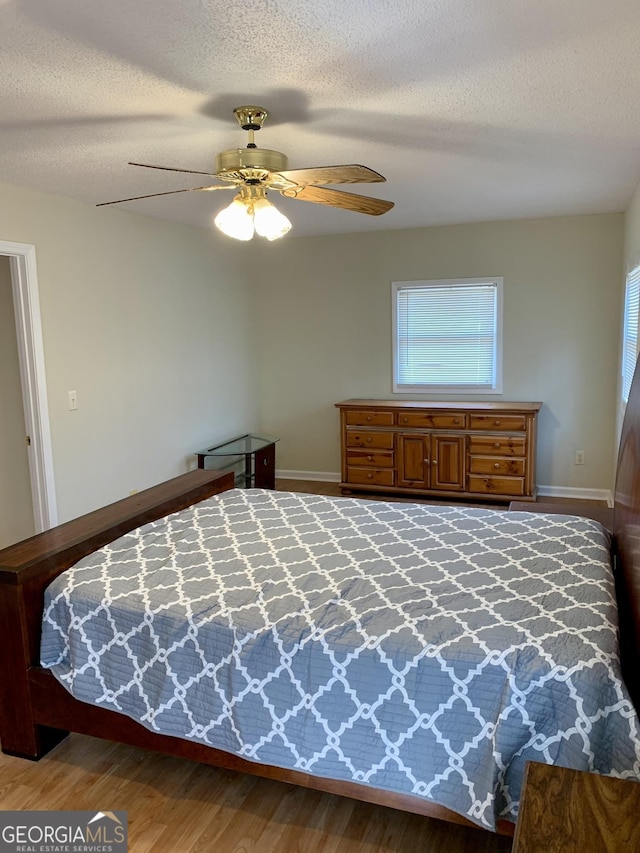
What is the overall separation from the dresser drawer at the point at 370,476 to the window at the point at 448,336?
0.85 meters

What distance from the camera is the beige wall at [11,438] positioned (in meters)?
4.01

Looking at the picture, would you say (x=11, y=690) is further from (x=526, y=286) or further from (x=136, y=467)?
(x=526, y=286)

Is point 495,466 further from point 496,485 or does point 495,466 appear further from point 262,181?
point 262,181

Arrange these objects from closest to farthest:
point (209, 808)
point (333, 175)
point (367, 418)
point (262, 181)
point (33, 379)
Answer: point (209, 808)
point (333, 175)
point (262, 181)
point (33, 379)
point (367, 418)

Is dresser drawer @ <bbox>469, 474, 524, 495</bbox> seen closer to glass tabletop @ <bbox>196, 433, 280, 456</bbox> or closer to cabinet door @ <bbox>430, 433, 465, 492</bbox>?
cabinet door @ <bbox>430, 433, 465, 492</bbox>

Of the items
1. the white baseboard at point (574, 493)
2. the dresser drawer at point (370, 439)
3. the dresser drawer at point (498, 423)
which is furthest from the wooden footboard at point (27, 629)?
the white baseboard at point (574, 493)

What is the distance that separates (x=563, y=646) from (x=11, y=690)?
1828mm

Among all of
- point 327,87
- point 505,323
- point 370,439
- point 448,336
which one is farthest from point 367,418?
A: point 327,87

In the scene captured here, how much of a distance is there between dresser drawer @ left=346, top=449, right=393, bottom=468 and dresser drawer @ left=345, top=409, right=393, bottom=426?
24cm

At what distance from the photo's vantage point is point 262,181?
2412mm

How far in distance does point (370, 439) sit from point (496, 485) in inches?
43.5

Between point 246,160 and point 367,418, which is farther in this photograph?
point 367,418

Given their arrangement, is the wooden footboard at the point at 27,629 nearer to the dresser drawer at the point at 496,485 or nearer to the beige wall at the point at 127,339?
the beige wall at the point at 127,339

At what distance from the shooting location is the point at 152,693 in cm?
194
